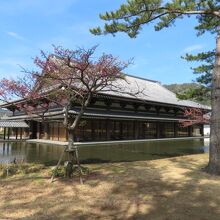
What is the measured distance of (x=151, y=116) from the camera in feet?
96.6

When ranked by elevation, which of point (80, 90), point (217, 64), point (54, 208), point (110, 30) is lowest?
point (54, 208)

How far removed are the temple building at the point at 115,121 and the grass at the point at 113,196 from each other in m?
14.0

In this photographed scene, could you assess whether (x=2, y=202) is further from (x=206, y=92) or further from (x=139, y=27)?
(x=206, y=92)

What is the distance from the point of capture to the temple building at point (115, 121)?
955 inches

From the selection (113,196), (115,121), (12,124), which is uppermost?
(115,121)

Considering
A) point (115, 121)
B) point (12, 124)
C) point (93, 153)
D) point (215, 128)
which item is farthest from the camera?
point (115, 121)

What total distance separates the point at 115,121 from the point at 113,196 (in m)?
21.2

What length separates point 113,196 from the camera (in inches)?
238

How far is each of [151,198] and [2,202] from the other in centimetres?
293

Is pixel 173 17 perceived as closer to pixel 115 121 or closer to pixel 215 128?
pixel 215 128

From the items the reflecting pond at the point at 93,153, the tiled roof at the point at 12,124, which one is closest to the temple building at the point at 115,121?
the tiled roof at the point at 12,124

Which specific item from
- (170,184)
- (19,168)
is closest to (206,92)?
(170,184)

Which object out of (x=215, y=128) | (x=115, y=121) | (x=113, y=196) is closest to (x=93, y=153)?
(x=215, y=128)

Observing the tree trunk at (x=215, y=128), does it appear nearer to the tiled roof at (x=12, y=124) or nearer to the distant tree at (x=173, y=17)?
the distant tree at (x=173, y=17)
